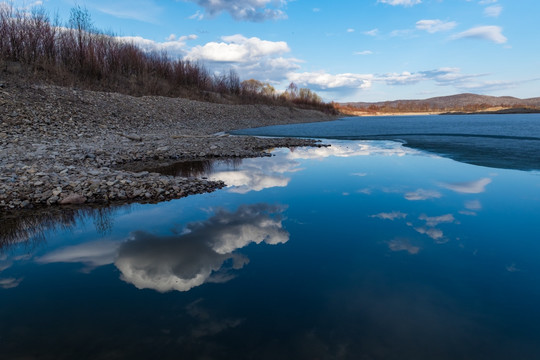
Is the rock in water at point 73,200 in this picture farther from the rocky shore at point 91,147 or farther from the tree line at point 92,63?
the tree line at point 92,63

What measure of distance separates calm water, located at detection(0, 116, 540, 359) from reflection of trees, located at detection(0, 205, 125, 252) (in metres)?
0.05

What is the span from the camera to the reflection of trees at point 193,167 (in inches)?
474

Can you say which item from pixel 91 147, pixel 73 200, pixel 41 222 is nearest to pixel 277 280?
pixel 41 222

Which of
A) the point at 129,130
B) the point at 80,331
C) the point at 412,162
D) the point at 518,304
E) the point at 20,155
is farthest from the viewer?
the point at 129,130

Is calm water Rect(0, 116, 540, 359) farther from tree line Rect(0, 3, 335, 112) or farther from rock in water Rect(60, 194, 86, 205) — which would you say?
tree line Rect(0, 3, 335, 112)

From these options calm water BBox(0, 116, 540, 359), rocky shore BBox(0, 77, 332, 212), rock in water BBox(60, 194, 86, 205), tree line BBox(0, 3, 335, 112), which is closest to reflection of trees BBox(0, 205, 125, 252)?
calm water BBox(0, 116, 540, 359)

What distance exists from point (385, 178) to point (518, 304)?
7.98m

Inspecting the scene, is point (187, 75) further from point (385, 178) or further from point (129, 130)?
point (385, 178)

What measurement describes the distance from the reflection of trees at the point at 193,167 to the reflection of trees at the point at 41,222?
4.35 m

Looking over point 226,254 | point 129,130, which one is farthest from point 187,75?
point 226,254

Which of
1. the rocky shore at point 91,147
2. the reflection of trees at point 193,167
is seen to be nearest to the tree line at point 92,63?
the rocky shore at point 91,147

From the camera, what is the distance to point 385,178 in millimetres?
11781

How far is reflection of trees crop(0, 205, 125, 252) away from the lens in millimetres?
6145

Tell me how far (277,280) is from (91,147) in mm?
13217
